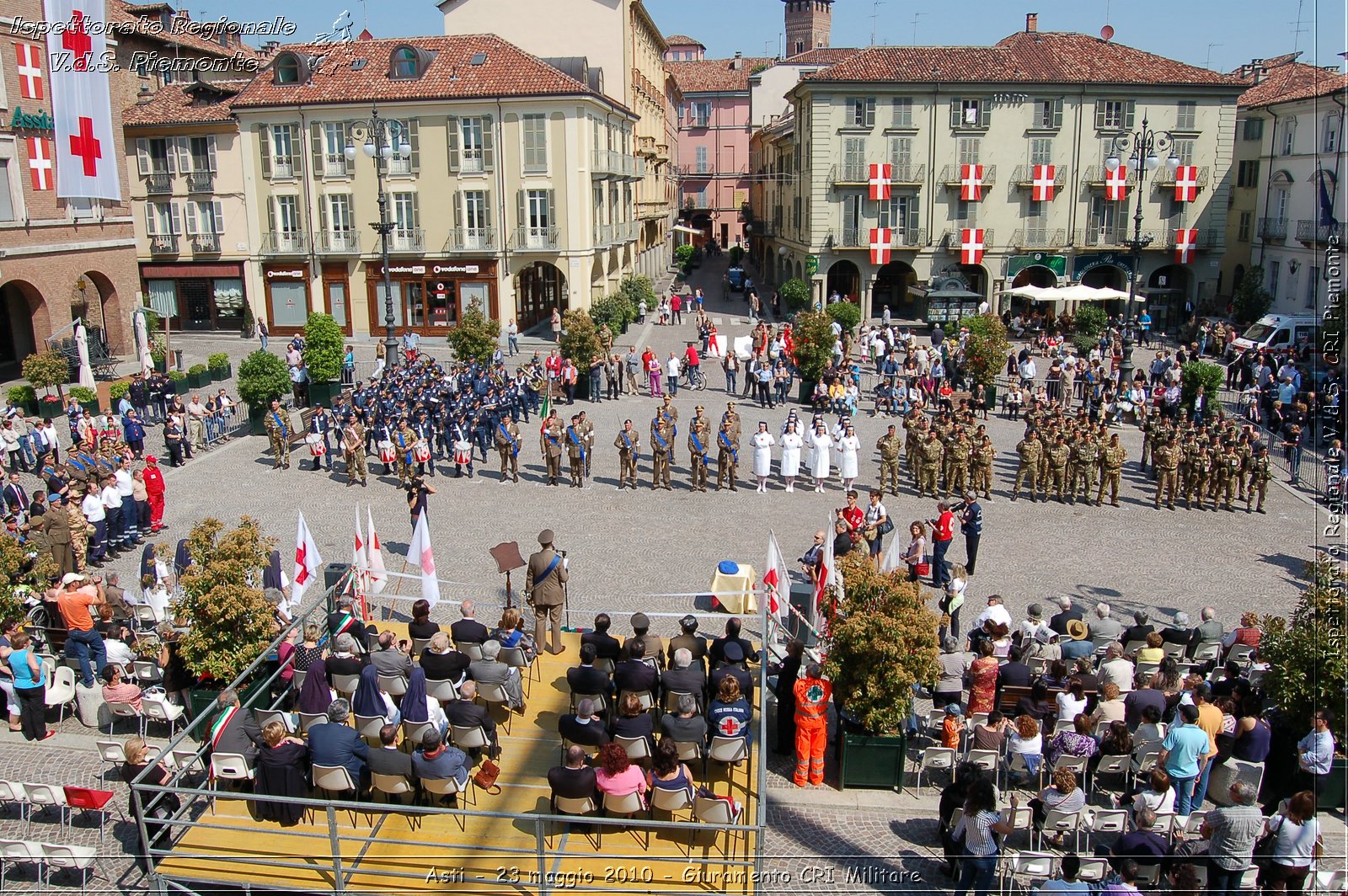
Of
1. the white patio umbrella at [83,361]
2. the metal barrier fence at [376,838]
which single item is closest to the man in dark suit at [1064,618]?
the metal barrier fence at [376,838]

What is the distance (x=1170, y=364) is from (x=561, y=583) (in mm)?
26244

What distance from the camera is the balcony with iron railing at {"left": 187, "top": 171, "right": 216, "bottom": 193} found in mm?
44031

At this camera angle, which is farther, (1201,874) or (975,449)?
(975,449)

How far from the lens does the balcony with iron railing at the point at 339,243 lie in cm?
4319

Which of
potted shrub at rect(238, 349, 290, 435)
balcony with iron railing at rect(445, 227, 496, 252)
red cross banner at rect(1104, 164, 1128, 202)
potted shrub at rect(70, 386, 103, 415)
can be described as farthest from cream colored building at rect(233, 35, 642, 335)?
red cross banner at rect(1104, 164, 1128, 202)

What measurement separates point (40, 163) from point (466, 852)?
33.0m

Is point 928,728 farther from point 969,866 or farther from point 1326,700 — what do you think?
point 1326,700

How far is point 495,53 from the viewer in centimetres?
4312

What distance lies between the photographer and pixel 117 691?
12.2 m

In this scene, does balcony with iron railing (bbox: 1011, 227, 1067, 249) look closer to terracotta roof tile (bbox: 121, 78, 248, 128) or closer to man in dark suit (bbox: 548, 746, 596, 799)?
terracotta roof tile (bbox: 121, 78, 248, 128)

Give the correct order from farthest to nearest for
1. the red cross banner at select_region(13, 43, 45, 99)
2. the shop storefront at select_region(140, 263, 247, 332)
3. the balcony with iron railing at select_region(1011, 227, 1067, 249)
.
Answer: the balcony with iron railing at select_region(1011, 227, 1067, 249) → the shop storefront at select_region(140, 263, 247, 332) → the red cross banner at select_region(13, 43, 45, 99)

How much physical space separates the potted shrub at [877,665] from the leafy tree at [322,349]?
22.0 metres

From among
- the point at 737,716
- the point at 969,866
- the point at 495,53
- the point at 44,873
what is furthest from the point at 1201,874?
the point at 495,53

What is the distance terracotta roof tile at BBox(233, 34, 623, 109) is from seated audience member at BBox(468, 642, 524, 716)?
33109 mm
